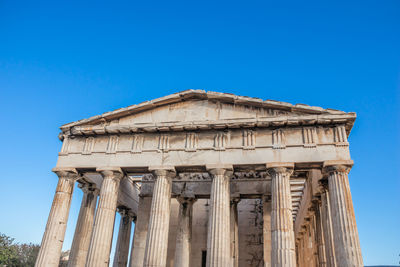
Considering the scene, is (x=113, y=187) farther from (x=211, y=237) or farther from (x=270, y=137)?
(x=270, y=137)

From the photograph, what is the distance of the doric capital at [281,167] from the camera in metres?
15.6

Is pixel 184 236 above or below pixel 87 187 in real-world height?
below

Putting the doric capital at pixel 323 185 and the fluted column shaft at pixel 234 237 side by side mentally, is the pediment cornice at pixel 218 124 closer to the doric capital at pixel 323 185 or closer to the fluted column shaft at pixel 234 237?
the doric capital at pixel 323 185

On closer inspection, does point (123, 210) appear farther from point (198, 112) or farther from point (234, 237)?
point (198, 112)

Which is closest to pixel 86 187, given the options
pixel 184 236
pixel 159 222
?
pixel 184 236

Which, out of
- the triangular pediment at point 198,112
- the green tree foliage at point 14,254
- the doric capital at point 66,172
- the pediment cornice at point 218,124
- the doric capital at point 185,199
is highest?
the triangular pediment at point 198,112

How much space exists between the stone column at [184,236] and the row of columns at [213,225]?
0.06 meters

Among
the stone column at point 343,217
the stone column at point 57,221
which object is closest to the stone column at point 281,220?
the stone column at point 343,217

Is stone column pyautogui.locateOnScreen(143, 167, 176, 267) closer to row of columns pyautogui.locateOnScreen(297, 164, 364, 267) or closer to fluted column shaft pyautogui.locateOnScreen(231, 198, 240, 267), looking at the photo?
fluted column shaft pyautogui.locateOnScreen(231, 198, 240, 267)

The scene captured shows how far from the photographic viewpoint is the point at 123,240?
76.8ft

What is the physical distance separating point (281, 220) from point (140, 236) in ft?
30.4

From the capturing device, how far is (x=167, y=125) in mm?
17328

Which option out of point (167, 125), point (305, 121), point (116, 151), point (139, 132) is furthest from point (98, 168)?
point (305, 121)

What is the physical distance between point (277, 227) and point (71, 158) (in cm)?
1150
